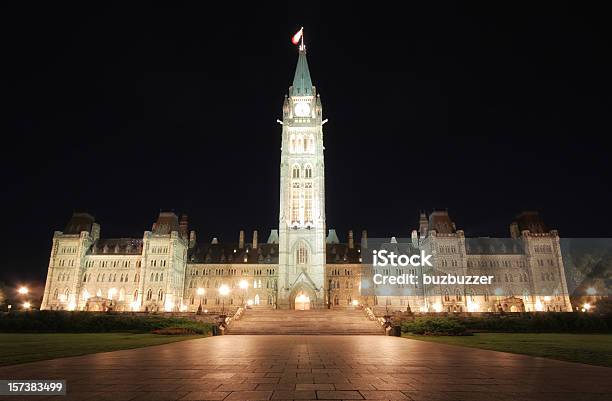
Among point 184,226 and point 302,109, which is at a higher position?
point 302,109

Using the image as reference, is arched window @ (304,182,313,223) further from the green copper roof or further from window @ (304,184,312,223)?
the green copper roof

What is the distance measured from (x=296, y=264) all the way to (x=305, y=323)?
30.7 meters

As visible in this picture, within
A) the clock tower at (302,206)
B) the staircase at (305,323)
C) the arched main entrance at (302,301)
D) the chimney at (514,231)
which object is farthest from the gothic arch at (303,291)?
the chimney at (514,231)

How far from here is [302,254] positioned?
74250 mm

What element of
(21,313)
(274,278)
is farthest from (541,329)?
(274,278)

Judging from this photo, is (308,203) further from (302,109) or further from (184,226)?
(184,226)

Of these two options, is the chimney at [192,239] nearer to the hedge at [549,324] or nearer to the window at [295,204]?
the window at [295,204]

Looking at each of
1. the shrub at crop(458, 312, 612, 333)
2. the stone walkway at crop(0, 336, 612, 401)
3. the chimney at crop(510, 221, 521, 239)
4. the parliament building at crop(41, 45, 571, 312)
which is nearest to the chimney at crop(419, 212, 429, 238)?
the parliament building at crop(41, 45, 571, 312)

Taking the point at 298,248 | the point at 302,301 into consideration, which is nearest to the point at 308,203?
the point at 298,248

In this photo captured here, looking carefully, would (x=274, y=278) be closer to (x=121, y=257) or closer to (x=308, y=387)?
(x=121, y=257)

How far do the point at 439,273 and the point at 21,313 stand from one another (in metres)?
67.9

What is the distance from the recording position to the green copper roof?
8688cm

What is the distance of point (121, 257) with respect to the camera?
86.1 meters

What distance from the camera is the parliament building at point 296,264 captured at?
75875mm
